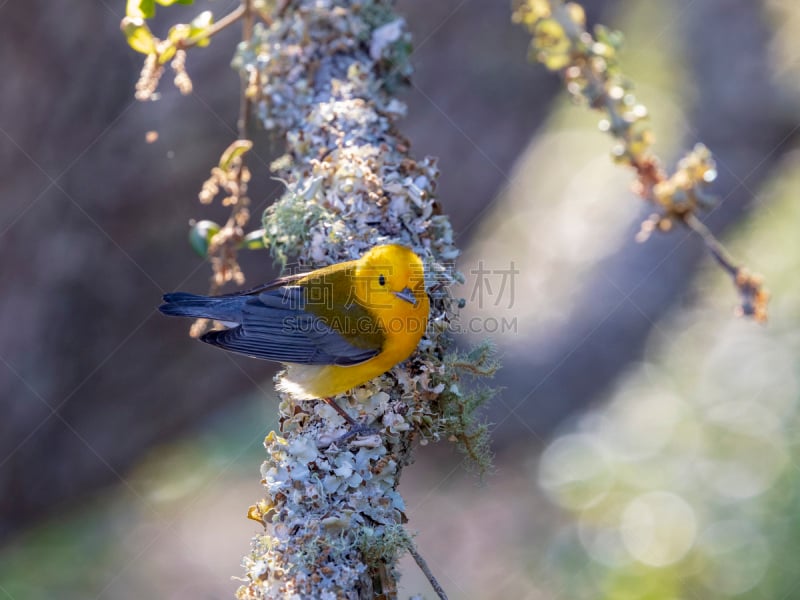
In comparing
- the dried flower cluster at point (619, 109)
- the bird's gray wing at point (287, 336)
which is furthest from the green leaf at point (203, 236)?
the dried flower cluster at point (619, 109)

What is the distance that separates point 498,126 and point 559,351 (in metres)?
1.43

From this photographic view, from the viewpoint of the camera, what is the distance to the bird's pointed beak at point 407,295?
2.15m

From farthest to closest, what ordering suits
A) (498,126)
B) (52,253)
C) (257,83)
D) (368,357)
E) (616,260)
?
(498,126), (616,260), (52,253), (257,83), (368,357)

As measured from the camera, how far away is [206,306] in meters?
2.49

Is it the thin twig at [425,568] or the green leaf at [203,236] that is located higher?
the green leaf at [203,236]

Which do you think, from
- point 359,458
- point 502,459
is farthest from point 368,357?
point 502,459

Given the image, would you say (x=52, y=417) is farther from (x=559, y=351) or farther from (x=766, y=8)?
(x=766, y=8)

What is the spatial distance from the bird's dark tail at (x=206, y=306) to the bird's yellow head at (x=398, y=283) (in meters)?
0.48

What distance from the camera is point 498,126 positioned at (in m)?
4.50

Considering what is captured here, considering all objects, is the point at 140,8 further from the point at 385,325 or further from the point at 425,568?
the point at 425,568

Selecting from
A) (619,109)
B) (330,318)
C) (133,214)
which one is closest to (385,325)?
(330,318)

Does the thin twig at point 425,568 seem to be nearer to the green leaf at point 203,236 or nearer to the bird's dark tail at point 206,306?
the bird's dark tail at point 206,306

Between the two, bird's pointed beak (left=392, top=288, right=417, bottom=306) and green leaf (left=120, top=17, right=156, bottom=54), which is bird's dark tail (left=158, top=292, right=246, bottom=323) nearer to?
bird's pointed beak (left=392, top=288, right=417, bottom=306)

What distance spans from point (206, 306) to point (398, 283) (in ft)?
2.44
